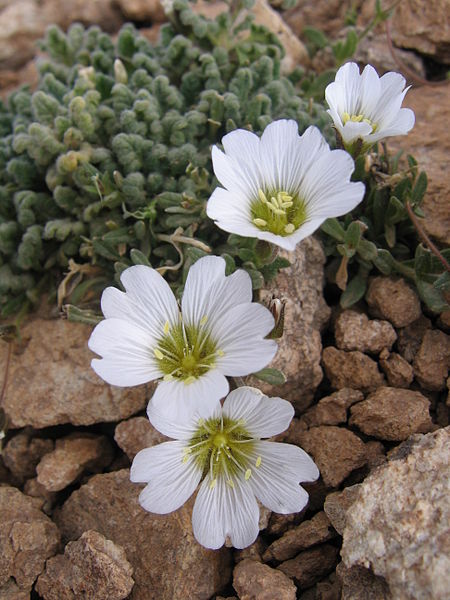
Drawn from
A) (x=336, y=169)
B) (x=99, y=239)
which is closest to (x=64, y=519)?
(x=99, y=239)

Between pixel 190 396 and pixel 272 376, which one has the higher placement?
pixel 190 396

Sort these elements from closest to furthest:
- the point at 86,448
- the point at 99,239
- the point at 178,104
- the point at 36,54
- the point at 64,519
Answer: 1. the point at 64,519
2. the point at 86,448
3. the point at 99,239
4. the point at 178,104
5. the point at 36,54

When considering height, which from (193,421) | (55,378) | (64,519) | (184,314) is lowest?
(64,519)

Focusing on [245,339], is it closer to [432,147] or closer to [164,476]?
[164,476]

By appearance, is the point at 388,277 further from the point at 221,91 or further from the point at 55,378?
the point at 55,378

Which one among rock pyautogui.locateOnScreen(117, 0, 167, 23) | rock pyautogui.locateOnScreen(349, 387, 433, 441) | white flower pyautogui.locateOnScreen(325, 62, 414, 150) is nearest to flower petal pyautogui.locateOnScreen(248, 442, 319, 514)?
rock pyautogui.locateOnScreen(349, 387, 433, 441)

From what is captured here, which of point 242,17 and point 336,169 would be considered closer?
point 336,169

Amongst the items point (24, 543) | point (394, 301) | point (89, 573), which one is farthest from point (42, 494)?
point (394, 301)
